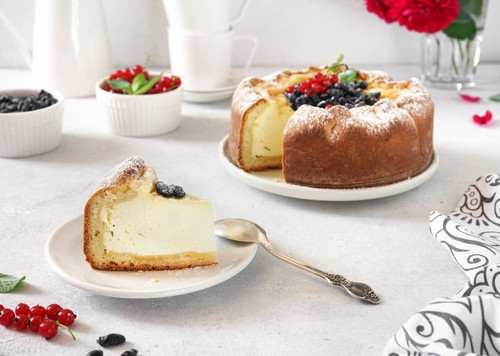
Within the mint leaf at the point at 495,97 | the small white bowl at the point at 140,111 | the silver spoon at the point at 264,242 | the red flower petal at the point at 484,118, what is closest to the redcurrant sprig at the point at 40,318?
the silver spoon at the point at 264,242

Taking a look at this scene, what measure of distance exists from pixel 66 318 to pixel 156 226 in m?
0.25

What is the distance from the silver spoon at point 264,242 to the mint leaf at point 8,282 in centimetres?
40

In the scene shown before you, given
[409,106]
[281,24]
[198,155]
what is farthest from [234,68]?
[409,106]

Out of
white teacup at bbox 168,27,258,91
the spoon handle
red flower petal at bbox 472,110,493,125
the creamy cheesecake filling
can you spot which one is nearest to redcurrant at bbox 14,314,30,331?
the creamy cheesecake filling

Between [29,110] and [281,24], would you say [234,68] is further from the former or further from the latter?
[29,110]

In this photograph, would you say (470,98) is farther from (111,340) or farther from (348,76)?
(111,340)

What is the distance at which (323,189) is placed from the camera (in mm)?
1741

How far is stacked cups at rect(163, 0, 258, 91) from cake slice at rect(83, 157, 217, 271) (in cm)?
116

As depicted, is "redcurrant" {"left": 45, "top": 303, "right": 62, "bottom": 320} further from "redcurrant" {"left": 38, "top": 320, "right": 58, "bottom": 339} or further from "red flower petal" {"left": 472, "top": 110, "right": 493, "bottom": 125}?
"red flower petal" {"left": 472, "top": 110, "right": 493, "bottom": 125}

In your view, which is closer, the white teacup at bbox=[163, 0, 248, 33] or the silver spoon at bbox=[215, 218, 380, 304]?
the silver spoon at bbox=[215, 218, 380, 304]

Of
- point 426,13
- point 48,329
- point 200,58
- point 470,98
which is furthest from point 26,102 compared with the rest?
point 470,98

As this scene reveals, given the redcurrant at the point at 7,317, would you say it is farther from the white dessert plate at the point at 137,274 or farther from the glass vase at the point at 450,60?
the glass vase at the point at 450,60

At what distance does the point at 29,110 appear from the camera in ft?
6.91

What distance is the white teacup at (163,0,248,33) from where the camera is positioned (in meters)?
2.46
